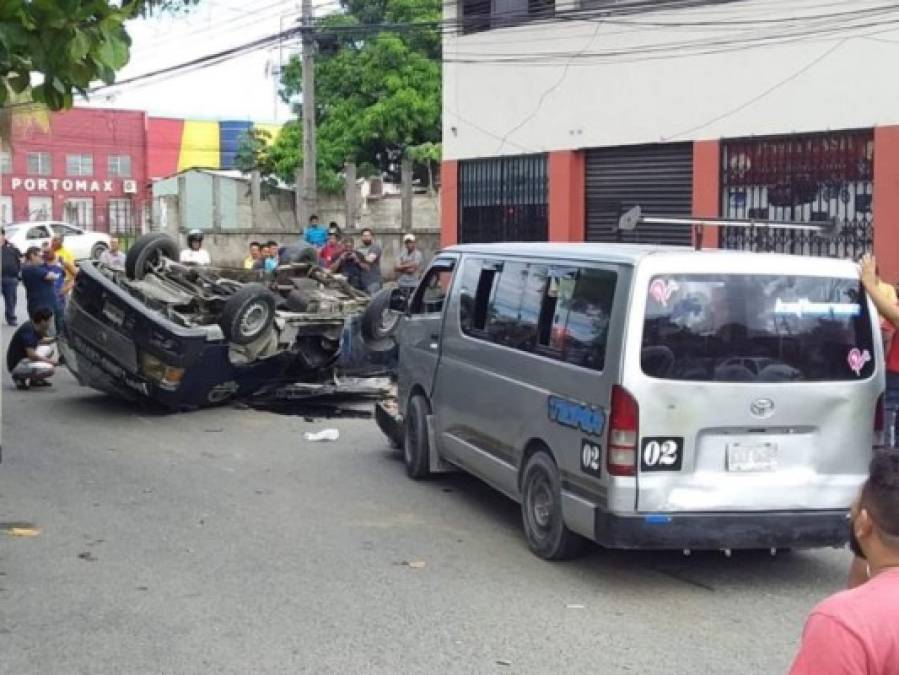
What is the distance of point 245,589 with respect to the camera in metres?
6.81

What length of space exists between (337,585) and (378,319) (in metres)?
6.43

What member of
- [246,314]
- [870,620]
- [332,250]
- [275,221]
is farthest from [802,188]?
[275,221]

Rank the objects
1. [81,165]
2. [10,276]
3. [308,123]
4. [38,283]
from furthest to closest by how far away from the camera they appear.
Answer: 1. [81,165]
2. [308,123]
3. [10,276]
4. [38,283]

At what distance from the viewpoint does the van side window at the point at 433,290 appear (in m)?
9.70

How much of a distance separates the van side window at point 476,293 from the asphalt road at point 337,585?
1.34 m

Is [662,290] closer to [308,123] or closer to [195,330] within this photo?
[195,330]

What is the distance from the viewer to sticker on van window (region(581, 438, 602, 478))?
264 inches

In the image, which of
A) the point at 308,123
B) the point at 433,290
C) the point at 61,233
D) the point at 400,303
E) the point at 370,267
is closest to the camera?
the point at 433,290

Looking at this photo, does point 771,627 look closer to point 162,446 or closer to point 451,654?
point 451,654

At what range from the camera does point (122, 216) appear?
4988 centimetres

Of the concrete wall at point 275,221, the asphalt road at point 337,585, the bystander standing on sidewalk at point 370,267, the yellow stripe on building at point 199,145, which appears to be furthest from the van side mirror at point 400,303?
the yellow stripe on building at point 199,145

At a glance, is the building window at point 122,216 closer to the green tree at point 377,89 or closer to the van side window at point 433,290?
the green tree at point 377,89

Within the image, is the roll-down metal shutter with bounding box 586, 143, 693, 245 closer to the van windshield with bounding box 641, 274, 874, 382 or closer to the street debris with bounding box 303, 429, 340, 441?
the street debris with bounding box 303, 429, 340, 441

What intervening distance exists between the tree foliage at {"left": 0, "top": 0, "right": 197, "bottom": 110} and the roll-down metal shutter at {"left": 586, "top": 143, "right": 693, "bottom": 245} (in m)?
13.1
